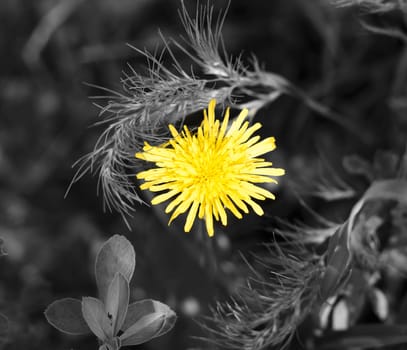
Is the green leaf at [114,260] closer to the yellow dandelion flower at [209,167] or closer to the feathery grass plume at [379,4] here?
the yellow dandelion flower at [209,167]

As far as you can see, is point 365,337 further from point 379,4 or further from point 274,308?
point 379,4

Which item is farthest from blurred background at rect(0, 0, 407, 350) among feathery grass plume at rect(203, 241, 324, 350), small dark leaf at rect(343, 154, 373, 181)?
feathery grass plume at rect(203, 241, 324, 350)

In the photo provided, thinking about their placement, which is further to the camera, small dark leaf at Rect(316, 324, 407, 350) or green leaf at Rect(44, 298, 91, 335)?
small dark leaf at Rect(316, 324, 407, 350)

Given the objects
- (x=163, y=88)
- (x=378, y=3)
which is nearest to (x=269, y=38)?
(x=378, y=3)

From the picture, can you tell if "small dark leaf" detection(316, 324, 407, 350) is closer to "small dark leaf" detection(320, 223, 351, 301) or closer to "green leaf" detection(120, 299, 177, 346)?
"small dark leaf" detection(320, 223, 351, 301)

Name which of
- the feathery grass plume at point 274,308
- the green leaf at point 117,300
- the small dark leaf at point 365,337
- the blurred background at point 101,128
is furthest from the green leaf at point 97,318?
the small dark leaf at point 365,337

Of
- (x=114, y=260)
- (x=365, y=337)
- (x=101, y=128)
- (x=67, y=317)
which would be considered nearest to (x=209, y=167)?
(x=114, y=260)

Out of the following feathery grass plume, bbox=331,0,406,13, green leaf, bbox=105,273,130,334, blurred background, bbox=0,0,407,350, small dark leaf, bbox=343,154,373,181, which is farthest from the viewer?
blurred background, bbox=0,0,407,350
